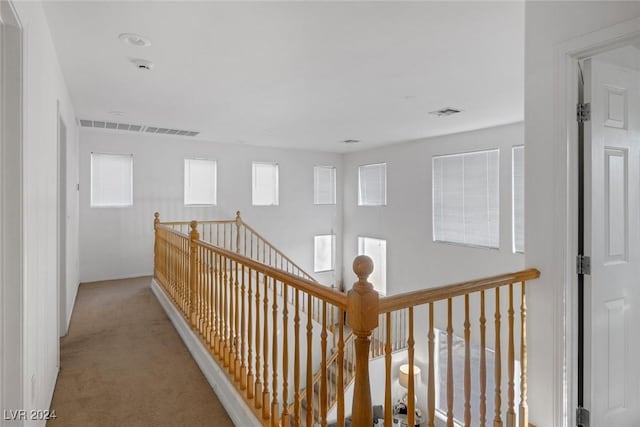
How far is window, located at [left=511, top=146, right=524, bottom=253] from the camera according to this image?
5434mm

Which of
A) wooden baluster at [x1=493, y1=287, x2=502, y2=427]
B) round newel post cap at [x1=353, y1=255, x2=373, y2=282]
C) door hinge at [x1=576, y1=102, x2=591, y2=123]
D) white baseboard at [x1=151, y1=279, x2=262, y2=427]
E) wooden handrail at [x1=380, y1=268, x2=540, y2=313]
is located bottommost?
white baseboard at [x1=151, y1=279, x2=262, y2=427]

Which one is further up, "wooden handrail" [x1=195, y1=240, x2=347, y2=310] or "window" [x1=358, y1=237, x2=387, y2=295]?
"wooden handrail" [x1=195, y1=240, x2=347, y2=310]

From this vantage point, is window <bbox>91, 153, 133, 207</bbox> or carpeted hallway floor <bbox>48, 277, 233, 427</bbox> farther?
window <bbox>91, 153, 133, 207</bbox>

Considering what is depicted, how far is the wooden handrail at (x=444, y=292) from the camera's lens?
1.44 m

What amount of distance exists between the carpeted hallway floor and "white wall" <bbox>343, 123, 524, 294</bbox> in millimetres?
4798

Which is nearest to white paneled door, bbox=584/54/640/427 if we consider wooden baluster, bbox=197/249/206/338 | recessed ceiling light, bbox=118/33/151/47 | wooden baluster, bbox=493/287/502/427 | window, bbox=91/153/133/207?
wooden baluster, bbox=493/287/502/427

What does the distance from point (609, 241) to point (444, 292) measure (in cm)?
108

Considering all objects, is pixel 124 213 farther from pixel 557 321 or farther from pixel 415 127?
pixel 557 321

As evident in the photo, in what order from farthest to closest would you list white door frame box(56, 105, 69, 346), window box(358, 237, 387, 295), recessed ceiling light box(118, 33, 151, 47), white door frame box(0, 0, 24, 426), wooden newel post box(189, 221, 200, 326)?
window box(358, 237, 387, 295)
white door frame box(56, 105, 69, 346)
wooden newel post box(189, 221, 200, 326)
recessed ceiling light box(118, 33, 151, 47)
white door frame box(0, 0, 24, 426)

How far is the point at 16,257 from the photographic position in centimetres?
157

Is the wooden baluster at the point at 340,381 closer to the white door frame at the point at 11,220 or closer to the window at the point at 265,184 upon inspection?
the white door frame at the point at 11,220

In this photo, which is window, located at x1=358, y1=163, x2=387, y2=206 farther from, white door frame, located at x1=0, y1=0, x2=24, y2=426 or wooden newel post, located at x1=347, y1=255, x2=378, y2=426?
white door frame, located at x1=0, y1=0, x2=24, y2=426

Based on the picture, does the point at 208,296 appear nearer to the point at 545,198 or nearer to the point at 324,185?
the point at 545,198

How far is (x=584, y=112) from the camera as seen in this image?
1857mm
